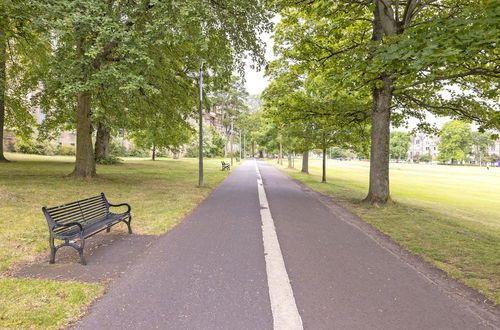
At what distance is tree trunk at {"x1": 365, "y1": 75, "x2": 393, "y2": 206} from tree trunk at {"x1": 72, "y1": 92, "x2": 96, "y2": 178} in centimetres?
1352

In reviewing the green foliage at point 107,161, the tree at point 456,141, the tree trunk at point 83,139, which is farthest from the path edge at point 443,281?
the tree at point 456,141

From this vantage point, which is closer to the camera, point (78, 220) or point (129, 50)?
point (78, 220)

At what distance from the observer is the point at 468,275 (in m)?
4.48

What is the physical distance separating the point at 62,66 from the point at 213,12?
20.2ft

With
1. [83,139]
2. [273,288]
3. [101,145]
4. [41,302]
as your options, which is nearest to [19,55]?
[101,145]

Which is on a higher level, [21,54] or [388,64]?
[21,54]

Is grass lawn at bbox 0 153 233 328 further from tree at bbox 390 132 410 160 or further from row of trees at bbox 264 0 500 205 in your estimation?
tree at bbox 390 132 410 160

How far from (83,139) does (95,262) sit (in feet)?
36.8

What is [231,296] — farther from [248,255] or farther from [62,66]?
[62,66]

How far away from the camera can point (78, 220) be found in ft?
17.1

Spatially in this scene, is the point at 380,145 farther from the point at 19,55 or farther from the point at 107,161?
the point at 107,161

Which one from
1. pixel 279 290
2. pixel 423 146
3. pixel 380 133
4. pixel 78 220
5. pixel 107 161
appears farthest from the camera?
pixel 423 146

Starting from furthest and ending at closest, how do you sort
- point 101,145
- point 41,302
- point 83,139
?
1. point 101,145
2. point 83,139
3. point 41,302

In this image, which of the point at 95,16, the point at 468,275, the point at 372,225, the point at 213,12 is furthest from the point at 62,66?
the point at 468,275
